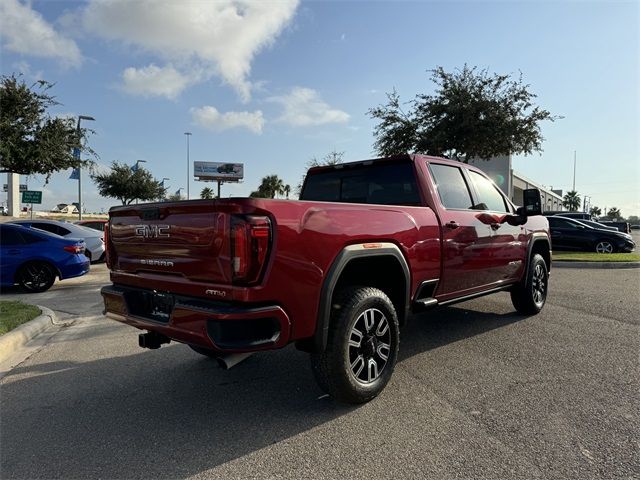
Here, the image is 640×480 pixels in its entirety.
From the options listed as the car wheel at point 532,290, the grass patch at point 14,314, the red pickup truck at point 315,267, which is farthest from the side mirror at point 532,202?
the grass patch at point 14,314

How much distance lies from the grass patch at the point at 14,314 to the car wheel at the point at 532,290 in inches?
257

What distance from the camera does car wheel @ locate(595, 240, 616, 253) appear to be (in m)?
17.1

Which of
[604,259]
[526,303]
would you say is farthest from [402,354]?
[604,259]

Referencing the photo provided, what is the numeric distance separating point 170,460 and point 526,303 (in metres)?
5.17

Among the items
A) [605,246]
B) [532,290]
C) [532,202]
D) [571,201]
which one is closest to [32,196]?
[532,290]

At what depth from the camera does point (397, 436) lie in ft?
10.1

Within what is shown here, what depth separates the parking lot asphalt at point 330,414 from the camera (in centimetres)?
275

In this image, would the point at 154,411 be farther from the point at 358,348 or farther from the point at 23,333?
the point at 23,333

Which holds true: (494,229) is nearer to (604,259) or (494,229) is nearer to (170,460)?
(170,460)

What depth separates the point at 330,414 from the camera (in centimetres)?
343

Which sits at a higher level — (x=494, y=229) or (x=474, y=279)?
(x=494, y=229)

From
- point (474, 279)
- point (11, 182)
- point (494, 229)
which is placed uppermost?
point (11, 182)

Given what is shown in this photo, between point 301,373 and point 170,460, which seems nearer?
point 170,460

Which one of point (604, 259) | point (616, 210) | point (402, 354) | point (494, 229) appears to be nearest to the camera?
point (402, 354)
